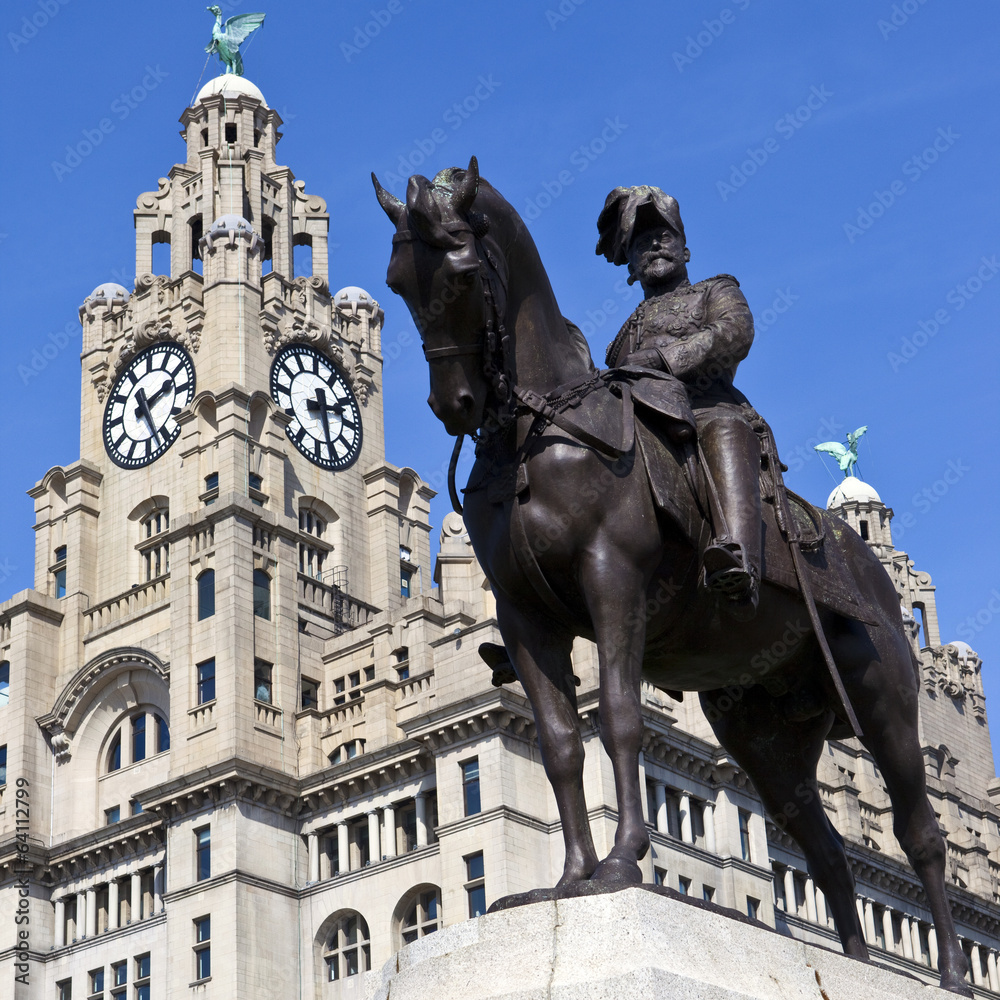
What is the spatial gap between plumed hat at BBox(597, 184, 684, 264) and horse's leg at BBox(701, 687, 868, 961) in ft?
9.86

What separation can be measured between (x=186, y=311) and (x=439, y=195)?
6155 cm

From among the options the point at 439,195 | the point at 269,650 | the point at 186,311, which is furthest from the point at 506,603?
the point at 186,311

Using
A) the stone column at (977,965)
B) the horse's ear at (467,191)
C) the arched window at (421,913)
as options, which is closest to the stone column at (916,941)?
the stone column at (977,965)

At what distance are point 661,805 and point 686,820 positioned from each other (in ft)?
3.31

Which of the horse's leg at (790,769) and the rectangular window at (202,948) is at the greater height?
the rectangular window at (202,948)

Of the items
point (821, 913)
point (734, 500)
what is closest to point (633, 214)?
point (734, 500)

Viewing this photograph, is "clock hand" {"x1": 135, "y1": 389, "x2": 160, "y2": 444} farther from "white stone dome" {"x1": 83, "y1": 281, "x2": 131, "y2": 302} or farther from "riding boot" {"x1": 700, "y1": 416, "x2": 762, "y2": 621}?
"riding boot" {"x1": 700, "y1": 416, "x2": 762, "y2": 621}

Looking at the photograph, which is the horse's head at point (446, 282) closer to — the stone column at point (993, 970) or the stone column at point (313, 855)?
the stone column at point (313, 855)

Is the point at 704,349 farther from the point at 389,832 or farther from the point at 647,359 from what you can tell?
the point at 389,832

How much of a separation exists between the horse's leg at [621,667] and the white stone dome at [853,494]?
77.2 metres

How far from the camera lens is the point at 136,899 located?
5859 cm

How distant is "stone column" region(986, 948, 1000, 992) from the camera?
7044cm

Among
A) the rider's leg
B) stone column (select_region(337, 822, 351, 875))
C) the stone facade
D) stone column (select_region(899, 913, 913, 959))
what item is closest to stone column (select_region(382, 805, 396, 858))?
the stone facade

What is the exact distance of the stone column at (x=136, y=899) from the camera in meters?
58.3
